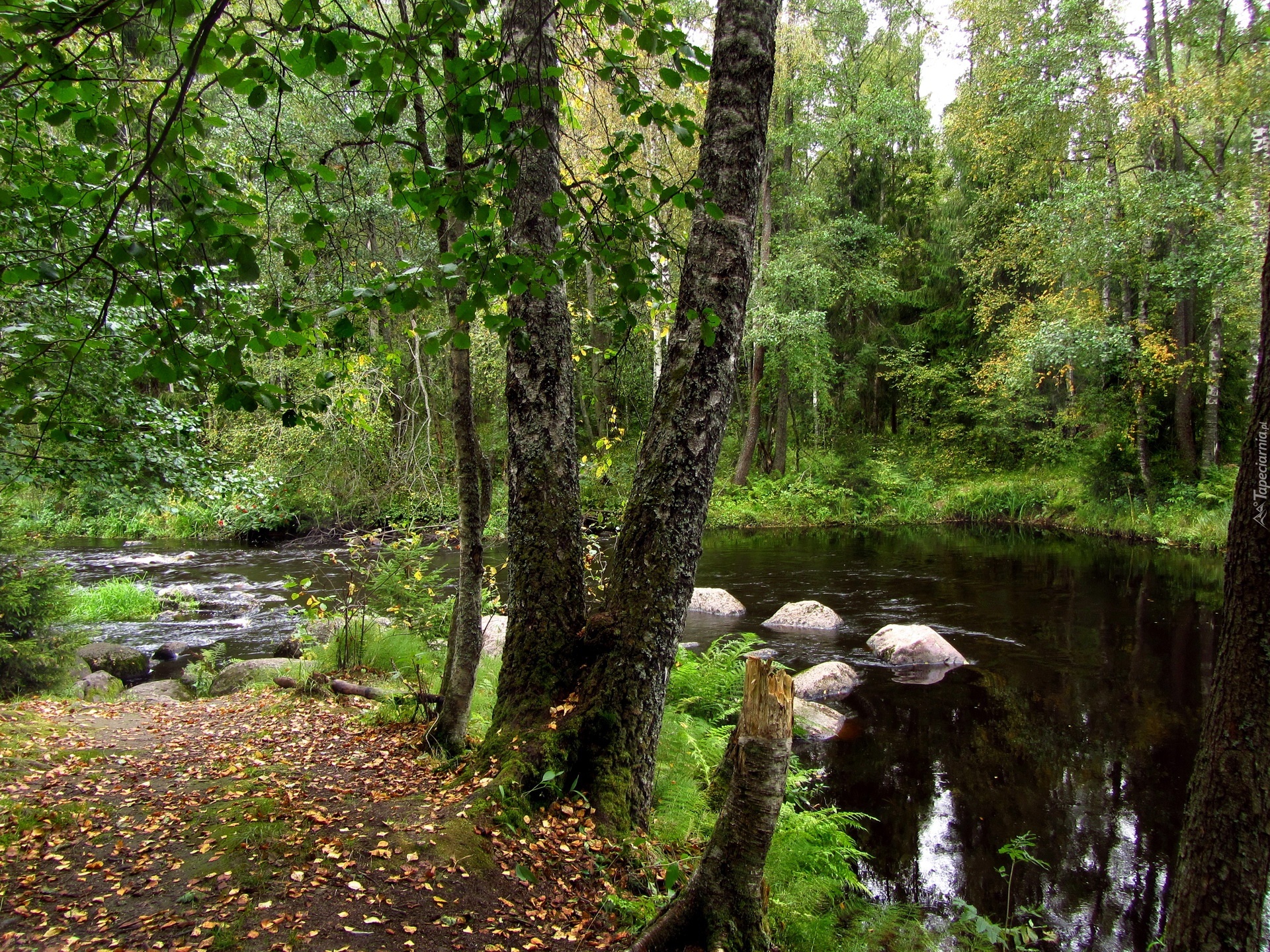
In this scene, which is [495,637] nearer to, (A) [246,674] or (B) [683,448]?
(A) [246,674]

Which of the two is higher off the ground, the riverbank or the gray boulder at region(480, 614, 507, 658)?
the riverbank

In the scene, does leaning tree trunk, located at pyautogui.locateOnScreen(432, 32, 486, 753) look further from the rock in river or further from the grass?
the grass

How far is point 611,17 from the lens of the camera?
2062mm

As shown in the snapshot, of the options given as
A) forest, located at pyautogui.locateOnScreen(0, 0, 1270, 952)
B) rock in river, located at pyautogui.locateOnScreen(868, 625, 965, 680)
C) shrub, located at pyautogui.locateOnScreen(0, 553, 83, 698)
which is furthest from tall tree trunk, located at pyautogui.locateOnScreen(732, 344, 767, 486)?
shrub, located at pyautogui.locateOnScreen(0, 553, 83, 698)

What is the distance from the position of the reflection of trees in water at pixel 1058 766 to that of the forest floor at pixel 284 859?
3206 millimetres

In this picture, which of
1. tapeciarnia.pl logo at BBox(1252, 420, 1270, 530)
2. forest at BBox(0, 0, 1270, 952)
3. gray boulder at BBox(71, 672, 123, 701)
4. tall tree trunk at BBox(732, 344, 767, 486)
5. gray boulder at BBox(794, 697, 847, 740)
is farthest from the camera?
tall tree trunk at BBox(732, 344, 767, 486)

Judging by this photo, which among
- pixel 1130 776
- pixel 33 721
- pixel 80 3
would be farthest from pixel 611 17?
pixel 1130 776

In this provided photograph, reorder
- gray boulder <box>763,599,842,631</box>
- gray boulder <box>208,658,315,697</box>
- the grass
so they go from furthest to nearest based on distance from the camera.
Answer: the grass → gray boulder <box>763,599,842,631</box> → gray boulder <box>208,658,315,697</box>

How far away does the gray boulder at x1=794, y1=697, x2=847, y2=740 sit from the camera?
7.39 metres

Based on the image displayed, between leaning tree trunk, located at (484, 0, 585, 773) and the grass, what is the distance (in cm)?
1121

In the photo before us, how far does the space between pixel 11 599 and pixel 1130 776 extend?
35.0 ft

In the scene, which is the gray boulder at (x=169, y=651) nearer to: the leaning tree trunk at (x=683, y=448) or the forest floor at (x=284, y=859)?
the forest floor at (x=284, y=859)

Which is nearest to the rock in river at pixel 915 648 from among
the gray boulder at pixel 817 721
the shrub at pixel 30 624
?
the gray boulder at pixel 817 721

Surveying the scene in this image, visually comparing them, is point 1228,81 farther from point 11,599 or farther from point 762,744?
point 11,599
